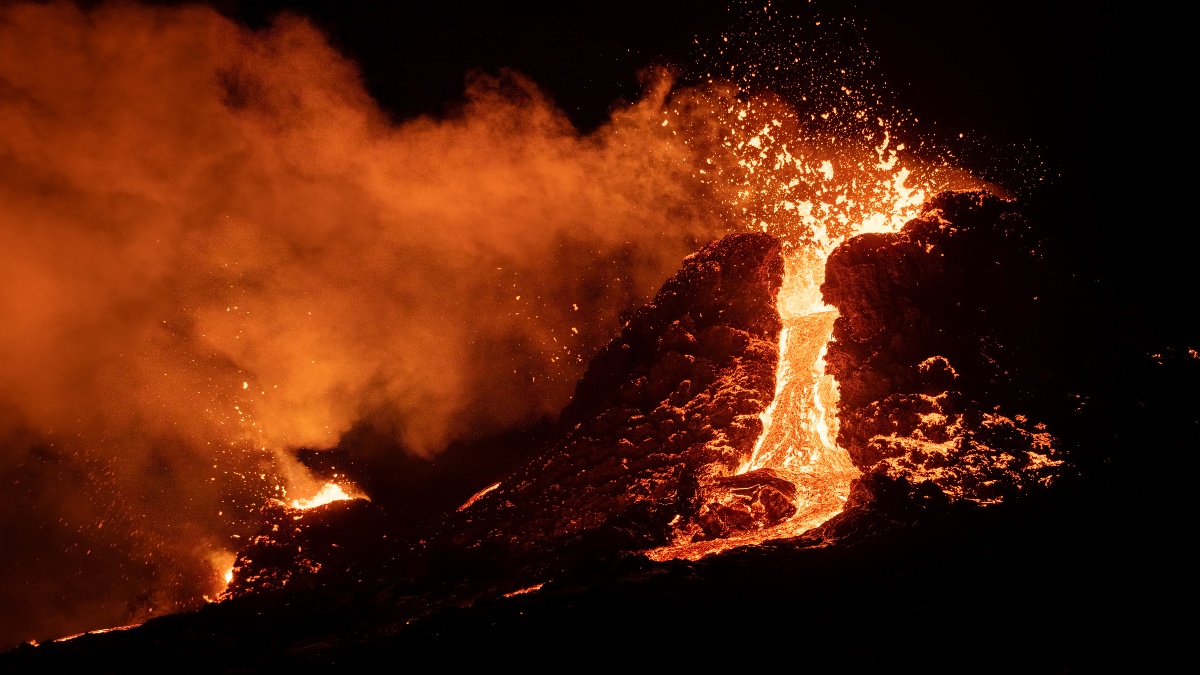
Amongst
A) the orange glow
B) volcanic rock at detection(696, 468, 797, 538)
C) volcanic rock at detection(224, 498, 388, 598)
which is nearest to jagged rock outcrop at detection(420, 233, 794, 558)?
→ volcanic rock at detection(696, 468, 797, 538)

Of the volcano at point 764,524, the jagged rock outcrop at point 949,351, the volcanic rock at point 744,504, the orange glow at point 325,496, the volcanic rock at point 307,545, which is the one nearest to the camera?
the volcano at point 764,524

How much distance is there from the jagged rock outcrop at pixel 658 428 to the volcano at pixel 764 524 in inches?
4.8

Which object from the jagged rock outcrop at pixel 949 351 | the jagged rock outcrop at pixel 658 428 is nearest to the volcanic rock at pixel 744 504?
the jagged rock outcrop at pixel 658 428

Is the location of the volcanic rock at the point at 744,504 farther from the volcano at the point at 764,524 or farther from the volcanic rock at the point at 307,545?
the volcanic rock at the point at 307,545

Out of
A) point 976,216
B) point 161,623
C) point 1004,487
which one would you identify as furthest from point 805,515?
point 976,216

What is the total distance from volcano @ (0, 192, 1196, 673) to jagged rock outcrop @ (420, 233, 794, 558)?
0.12 m

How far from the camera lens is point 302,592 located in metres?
18.1

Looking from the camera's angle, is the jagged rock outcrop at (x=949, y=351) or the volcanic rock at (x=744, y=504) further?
the jagged rock outcrop at (x=949, y=351)

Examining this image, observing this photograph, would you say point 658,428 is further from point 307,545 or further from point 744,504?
point 307,545

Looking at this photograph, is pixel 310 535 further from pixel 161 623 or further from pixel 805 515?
pixel 805 515

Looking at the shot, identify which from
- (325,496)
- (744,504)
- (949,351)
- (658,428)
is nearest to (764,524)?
(744,504)

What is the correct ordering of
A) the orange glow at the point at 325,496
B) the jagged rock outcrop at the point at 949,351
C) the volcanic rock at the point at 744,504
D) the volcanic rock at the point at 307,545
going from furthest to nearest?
the orange glow at the point at 325,496
the volcanic rock at the point at 307,545
the jagged rock outcrop at the point at 949,351
the volcanic rock at the point at 744,504

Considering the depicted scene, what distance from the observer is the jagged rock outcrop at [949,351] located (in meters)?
23.6

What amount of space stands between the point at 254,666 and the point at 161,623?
4.57 m
